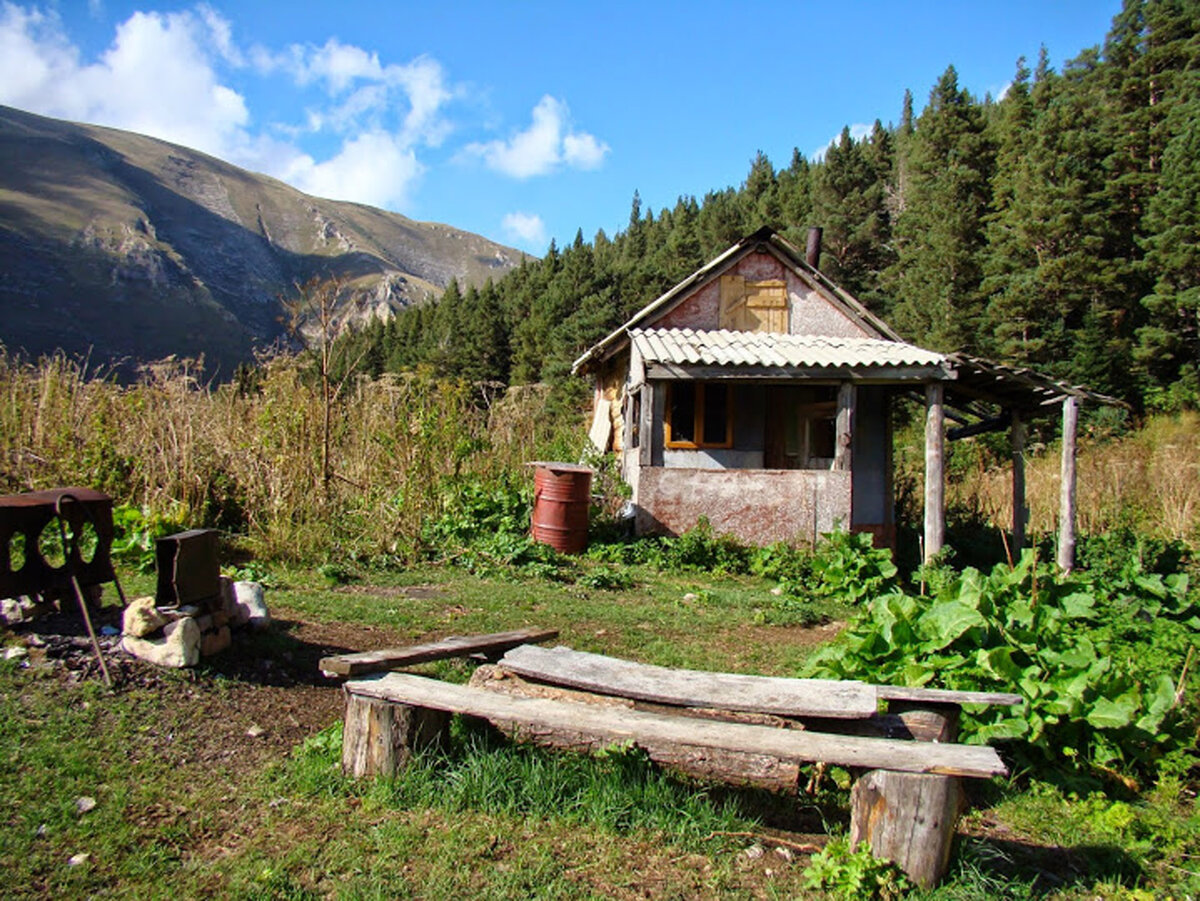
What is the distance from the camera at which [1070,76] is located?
121 ft

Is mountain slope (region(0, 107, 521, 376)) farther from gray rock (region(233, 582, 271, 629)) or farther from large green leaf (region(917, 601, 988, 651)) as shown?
large green leaf (region(917, 601, 988, 651))

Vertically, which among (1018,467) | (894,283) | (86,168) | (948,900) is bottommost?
(948,900)

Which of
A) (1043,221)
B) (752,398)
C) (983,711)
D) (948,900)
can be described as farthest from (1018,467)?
(1043,221)

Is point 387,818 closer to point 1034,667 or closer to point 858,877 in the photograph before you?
point 858,877

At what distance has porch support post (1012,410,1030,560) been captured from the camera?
11.0m

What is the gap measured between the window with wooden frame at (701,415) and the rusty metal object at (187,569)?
8.42m

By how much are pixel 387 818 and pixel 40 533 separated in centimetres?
273

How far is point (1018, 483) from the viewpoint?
11.2 metres

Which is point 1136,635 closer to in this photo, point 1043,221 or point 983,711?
point 983,711

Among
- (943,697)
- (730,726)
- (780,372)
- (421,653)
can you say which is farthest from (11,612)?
(780,372)

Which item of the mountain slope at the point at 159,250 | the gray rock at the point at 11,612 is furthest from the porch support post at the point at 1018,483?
the gray rock at the point at 11,612

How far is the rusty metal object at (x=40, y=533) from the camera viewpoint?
3.91m

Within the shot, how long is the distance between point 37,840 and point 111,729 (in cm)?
78

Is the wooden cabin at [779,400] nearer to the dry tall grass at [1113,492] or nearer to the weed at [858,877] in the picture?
the dry tall grass at [1113,492]
